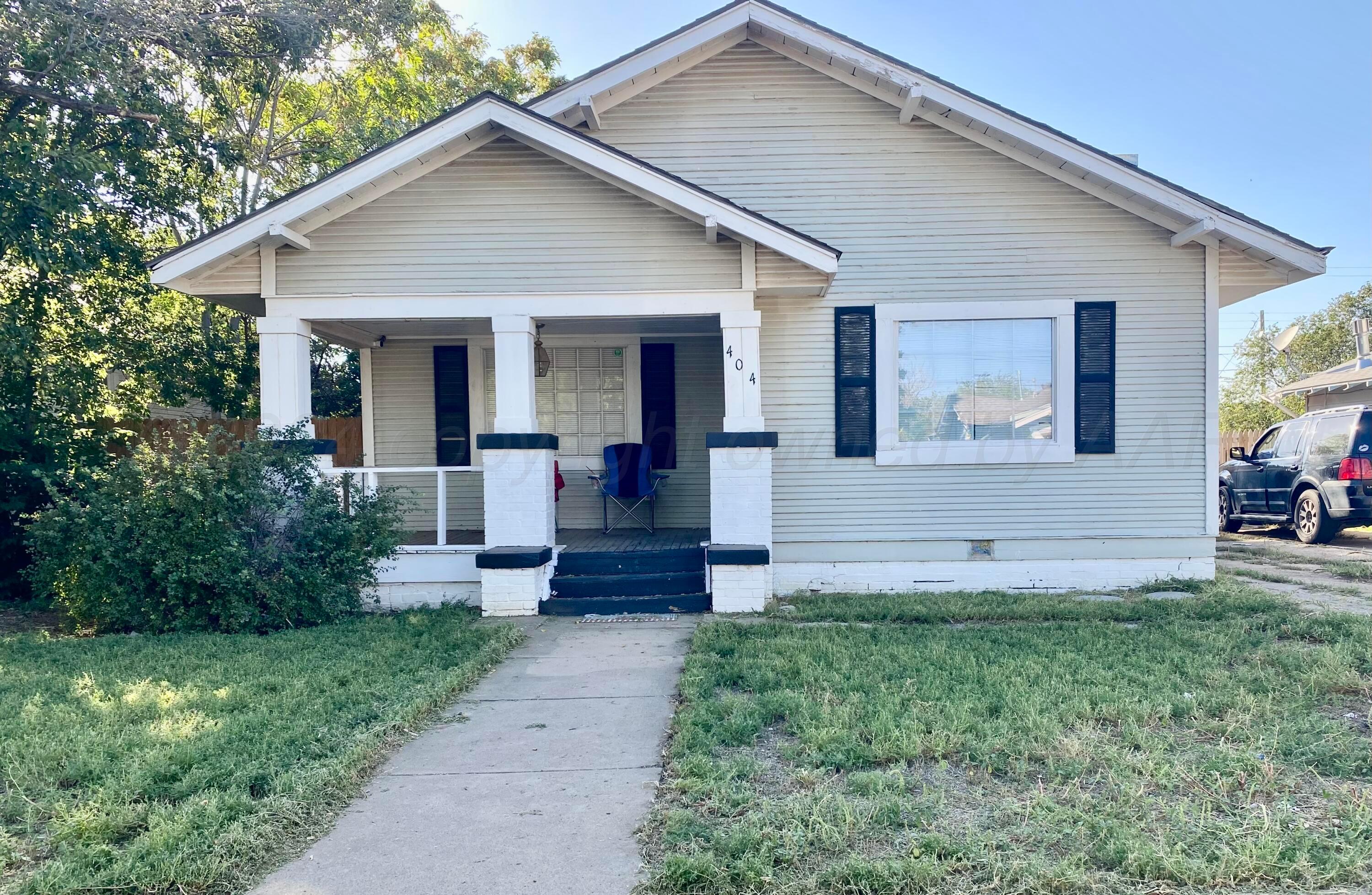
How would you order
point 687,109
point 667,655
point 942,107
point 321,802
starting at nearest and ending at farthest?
point 321,802 < point 667,655 < point 942,107 < point 687,109

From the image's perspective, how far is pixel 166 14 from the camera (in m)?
8.66

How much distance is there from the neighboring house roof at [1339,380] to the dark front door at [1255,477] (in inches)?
156

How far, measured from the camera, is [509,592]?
22.9 ft

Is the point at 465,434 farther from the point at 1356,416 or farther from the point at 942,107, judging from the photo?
the point at 1356,416

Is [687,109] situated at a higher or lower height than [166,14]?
lower

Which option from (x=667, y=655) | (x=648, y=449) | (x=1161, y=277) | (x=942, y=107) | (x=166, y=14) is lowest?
(x=667, y=655)

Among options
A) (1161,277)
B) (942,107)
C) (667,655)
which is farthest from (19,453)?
(1161,277)

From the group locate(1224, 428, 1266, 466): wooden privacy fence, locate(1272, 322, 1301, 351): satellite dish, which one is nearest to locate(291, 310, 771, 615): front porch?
locate(1224, 428, 1266, 466): wooden privacy fence

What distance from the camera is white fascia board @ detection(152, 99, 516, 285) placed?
663cm

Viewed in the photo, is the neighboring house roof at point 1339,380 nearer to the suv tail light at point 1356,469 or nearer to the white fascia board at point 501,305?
the suv tail light at point 1356,469

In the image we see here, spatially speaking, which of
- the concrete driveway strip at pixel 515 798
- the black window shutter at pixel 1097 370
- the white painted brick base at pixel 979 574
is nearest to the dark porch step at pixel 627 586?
the white painted brick base at pixel 979 574

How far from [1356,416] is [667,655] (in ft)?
34.2

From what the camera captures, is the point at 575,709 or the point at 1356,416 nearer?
the point at 575,709

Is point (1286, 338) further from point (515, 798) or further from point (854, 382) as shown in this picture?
point (515, 798)
